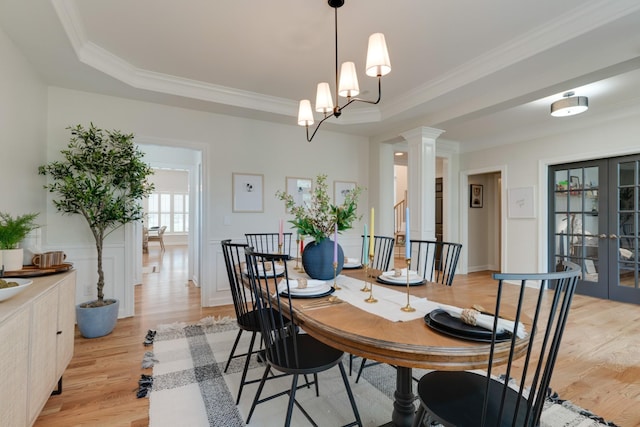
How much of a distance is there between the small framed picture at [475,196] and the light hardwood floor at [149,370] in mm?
2724

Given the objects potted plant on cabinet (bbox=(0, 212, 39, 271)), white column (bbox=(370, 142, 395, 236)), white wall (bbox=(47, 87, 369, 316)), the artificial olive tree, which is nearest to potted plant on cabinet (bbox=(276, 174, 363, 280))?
potted plant on cabinet (bbox=(0, 212, 39, 271))

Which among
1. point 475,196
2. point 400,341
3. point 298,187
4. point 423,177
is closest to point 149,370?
point 400,341

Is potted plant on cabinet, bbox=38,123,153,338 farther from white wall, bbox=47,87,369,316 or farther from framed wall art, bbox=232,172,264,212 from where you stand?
framed wall art, bbox=232,172,264,212

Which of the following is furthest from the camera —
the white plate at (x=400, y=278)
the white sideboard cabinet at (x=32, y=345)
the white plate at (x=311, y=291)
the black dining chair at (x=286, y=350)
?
the white plate at (x=400, y=278)

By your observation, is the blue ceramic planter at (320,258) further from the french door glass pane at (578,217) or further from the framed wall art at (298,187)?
the french door glass pane at (578,217)

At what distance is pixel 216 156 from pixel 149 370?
2.55 m

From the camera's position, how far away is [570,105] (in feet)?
11.3

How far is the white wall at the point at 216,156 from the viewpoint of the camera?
10.9 feet

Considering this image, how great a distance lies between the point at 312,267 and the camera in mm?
2037

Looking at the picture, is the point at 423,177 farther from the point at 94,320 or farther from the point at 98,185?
the point at 94,320

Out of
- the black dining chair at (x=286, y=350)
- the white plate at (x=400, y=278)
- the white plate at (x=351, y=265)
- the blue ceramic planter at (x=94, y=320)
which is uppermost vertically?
the white plate at (x=400, y=278)

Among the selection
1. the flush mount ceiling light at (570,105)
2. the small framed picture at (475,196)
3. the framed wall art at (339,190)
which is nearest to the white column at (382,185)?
the framed wall art at (339,190)

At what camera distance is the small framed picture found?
6.45m

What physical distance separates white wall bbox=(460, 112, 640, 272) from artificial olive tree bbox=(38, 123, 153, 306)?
18.2 feet
